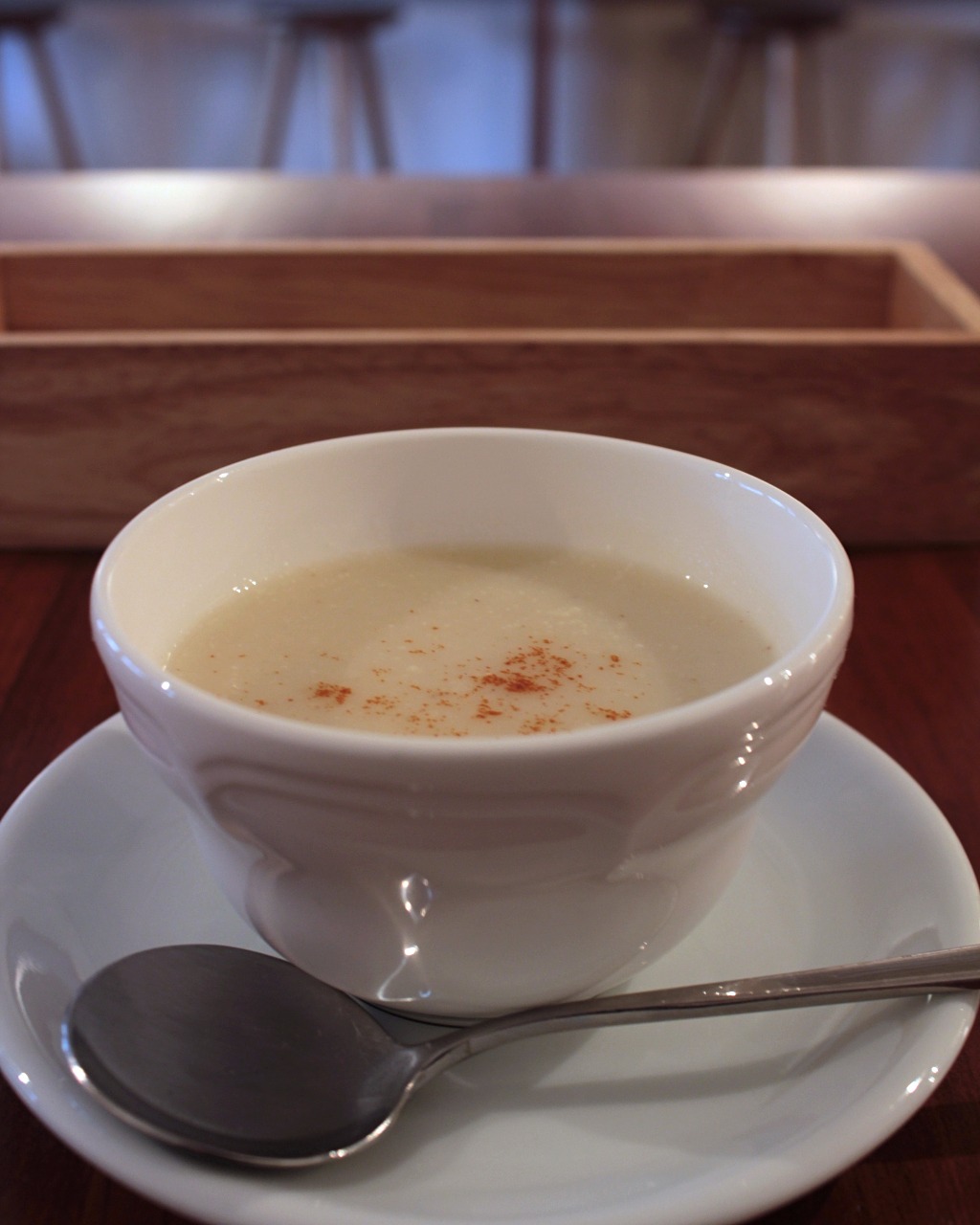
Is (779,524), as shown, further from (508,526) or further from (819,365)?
(819,365)

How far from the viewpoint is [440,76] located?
394 cm

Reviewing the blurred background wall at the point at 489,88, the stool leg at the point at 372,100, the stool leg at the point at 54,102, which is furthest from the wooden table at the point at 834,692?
the blurred background wall at the point at 489,88

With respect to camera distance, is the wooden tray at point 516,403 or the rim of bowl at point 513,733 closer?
the rim of bowl at point 513,733

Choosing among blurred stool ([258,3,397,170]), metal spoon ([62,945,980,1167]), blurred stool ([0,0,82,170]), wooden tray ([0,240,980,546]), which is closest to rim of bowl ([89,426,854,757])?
metal spoon ([62,945,980,1167])

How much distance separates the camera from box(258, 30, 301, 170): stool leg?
3.52 m

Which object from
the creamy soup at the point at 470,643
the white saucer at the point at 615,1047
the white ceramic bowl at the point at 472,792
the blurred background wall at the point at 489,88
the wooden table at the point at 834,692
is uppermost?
the white ceramic bowl at the point at 472,792

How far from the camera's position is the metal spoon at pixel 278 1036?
0.40 m

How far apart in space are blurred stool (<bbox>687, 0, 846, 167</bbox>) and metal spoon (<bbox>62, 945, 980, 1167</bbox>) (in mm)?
3145

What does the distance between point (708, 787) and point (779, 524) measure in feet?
0.56

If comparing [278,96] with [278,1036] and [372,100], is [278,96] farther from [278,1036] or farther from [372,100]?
[278,1036]

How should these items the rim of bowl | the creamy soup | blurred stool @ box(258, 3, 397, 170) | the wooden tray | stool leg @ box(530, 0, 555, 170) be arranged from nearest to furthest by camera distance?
the rim of bowl → the creamy soup → the wooden tray → blurred stool @ box(258, 3, 397, 170) → stool leg @ box(530, 0, 555, 170)

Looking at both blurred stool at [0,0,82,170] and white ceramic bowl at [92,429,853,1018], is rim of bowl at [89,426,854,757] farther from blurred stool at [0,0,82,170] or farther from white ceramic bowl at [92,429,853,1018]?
blurred stool at [0,0,82,170]

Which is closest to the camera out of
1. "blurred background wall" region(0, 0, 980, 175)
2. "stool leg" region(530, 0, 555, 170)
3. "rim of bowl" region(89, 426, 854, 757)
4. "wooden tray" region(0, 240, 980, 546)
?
"rim of bowl" region(89, 426, 854, 757)

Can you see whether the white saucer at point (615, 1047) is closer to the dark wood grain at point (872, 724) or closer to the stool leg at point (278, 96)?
the dark wood grain at point (872, 724)
